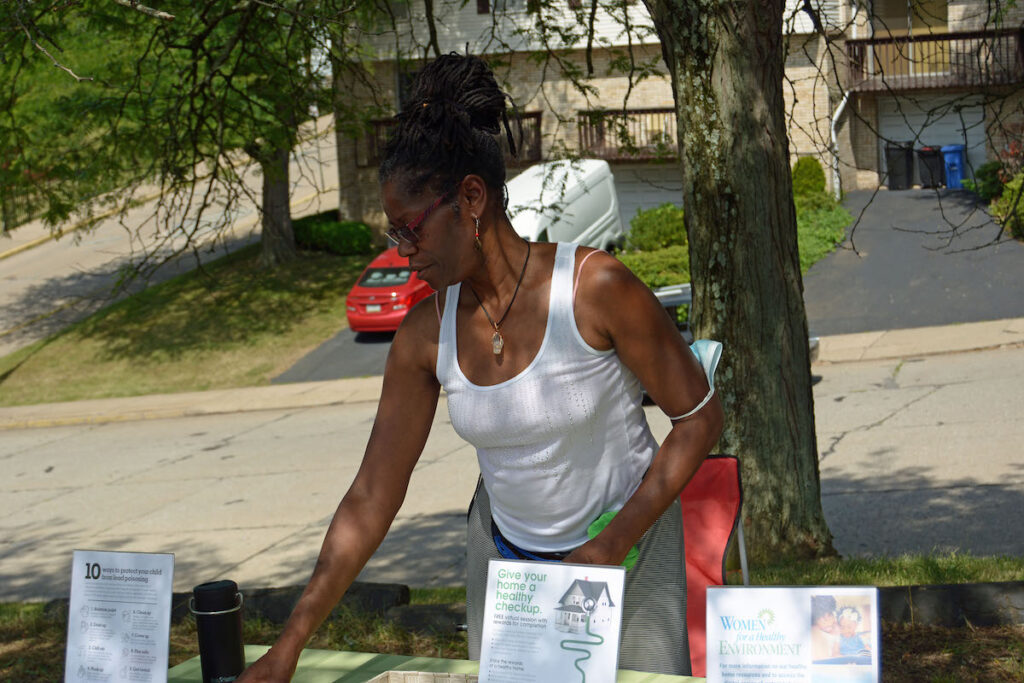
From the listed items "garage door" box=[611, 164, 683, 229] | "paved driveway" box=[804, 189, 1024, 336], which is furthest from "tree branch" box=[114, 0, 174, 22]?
"garage door" box=[611, 164, 683, 229]

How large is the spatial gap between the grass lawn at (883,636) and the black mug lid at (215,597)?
2322mm

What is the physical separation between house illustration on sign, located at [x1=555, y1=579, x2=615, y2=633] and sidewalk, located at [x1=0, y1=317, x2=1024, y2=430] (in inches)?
477

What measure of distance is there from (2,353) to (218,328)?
154 inches

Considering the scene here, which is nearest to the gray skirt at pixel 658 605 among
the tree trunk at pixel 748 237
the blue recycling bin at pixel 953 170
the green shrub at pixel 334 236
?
the tree trunk at pixel 748 237

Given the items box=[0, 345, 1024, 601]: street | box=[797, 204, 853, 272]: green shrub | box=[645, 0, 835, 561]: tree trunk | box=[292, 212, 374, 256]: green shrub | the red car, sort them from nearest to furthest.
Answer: box=[645, 0, 835, 561]: tree trunk
box=[0, 345, 1024, 601]: street
the red car
box=[797, 204, 853, 272]: green shrub
box=[292, 212, 374, 256]: green shrub

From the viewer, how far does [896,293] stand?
16.1m

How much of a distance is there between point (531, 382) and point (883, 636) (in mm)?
2338

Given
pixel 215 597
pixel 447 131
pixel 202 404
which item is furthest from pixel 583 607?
pixel 202 404

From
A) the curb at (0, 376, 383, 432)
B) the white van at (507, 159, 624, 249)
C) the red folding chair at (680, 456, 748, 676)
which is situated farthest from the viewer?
the white van at (507, 159, 624, 249)

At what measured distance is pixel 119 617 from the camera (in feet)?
6.80

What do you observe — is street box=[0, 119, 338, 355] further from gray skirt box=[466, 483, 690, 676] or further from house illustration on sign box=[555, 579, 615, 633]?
house illustration on sign box=[555, 579, 615, 633]

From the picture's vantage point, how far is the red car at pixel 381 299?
57.5ft

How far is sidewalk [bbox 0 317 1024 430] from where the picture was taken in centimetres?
1330

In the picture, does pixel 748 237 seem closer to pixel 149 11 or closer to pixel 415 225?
pixel 149 11
